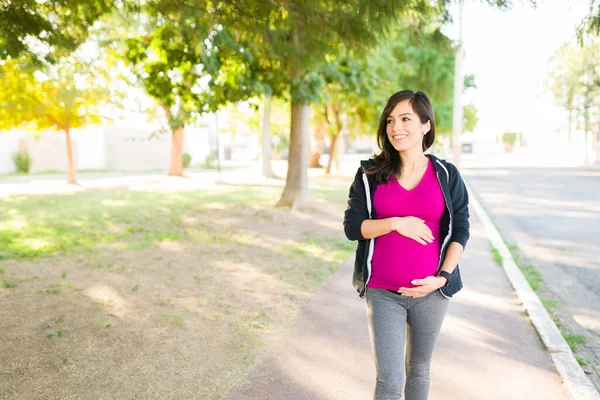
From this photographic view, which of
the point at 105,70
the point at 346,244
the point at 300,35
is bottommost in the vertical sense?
the point at 346,244

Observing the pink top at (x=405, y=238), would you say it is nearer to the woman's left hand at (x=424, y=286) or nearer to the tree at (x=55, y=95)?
the woman's left hand at (x=424, y=286)

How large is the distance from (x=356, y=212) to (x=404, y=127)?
0.46 meters

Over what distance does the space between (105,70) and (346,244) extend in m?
13.5

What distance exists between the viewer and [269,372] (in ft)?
13.2

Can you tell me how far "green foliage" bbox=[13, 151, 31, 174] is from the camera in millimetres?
32188

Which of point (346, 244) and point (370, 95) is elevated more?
point (370, 95)

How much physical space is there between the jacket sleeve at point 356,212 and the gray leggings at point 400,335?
0.94ft

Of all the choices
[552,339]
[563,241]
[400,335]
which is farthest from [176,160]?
[400,335]

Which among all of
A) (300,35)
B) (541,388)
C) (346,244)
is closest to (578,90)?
(346,244)

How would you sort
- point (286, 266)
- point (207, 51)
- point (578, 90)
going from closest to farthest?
point (286, 266) → point (207, 51) → point (578, 90)

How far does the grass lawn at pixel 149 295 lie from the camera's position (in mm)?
3998

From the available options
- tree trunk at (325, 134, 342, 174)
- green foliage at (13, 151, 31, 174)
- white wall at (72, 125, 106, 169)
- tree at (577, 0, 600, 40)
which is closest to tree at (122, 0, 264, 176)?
tree at (577, 0, 600, 40)

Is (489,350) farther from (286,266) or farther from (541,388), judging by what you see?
(286,266)

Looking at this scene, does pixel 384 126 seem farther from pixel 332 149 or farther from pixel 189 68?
pixel 332 149
